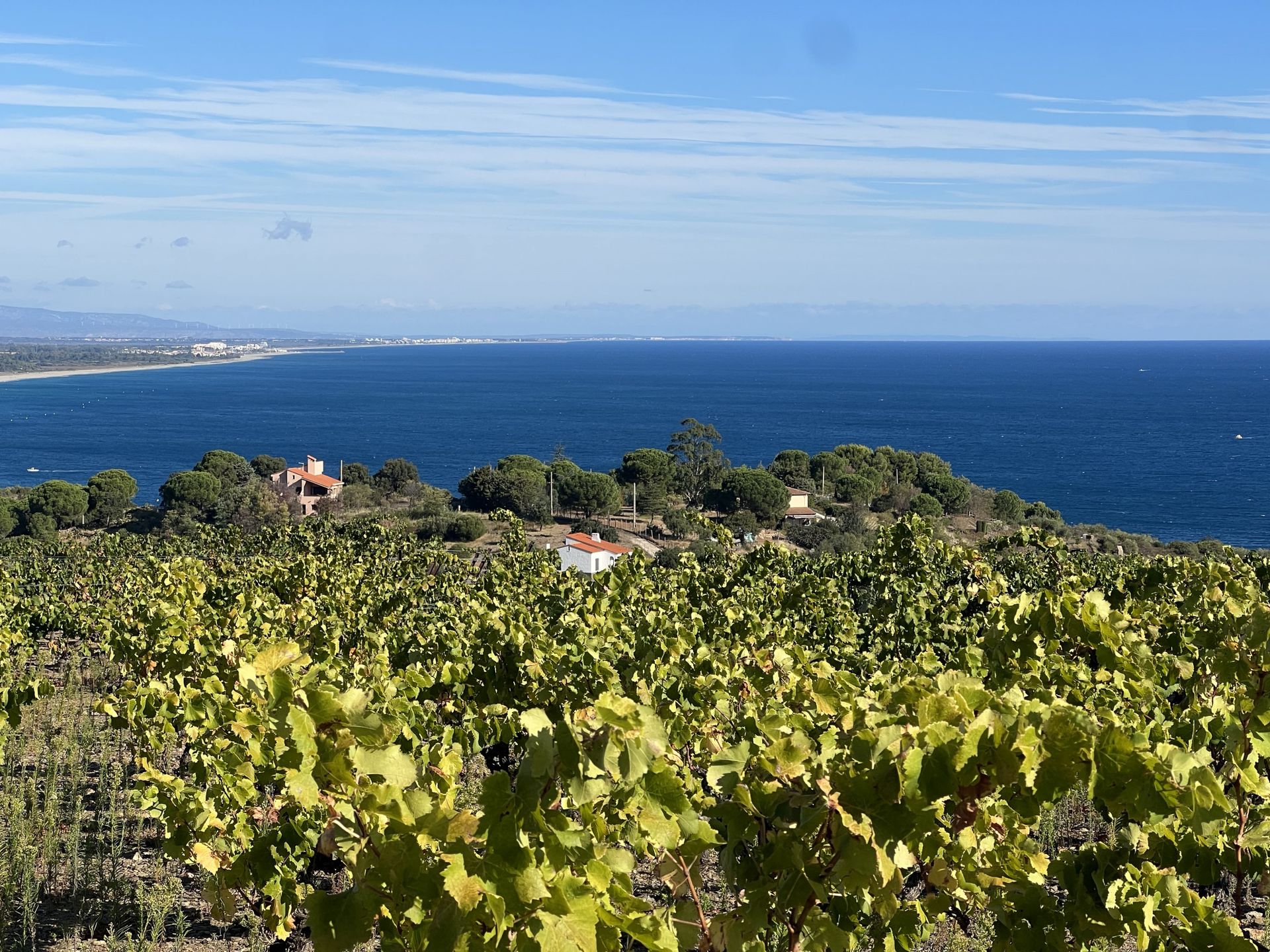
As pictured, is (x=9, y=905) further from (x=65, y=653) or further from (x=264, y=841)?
(x=65, y=653)

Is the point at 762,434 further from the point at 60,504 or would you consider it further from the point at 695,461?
the point at 60,504

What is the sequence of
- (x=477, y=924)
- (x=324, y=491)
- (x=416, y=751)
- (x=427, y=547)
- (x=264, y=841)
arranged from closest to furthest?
(x=477, y=924) → (x=264, y=841) → (x=416, y=751) → (x=427, y=547) → (x=324, y=491)

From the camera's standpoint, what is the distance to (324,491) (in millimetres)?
62250

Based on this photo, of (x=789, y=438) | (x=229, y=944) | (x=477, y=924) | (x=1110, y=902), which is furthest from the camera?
(x=789, y=438)

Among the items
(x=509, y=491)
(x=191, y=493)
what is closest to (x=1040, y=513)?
(x=509, y=491)

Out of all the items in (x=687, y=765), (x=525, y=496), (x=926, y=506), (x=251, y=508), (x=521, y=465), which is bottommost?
(x=251, y=508)

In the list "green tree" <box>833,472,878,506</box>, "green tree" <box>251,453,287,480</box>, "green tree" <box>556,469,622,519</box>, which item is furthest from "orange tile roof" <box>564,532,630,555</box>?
"green tree" <box>251,453,287,480</box>

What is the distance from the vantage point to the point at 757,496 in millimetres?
54906

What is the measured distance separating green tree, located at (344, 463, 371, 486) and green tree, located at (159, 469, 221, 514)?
12.6 m

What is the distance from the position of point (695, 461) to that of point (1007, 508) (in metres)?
16.1

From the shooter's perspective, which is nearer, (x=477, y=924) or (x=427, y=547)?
(x=477, y=924)

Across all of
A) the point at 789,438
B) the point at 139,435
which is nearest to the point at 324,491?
the point at 789,438

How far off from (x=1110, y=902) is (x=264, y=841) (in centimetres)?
361

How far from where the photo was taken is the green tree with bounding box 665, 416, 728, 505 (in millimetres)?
62281
